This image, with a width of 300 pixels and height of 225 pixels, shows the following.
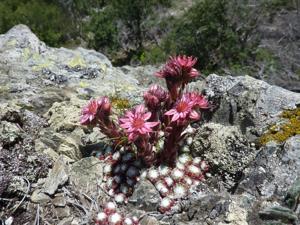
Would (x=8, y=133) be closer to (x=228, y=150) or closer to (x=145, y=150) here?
(x=145, y=150)

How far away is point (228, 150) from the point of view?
146 inches

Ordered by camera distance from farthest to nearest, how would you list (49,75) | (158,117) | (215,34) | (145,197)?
(215,34) → (49,75) → (158,117) → (145,197)

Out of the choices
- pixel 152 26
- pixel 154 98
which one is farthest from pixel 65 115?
pixel 152 26

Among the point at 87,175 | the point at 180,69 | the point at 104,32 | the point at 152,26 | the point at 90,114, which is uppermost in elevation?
the point at 180,69

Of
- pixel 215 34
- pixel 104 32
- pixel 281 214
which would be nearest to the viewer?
pixel 281 214

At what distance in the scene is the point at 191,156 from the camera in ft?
12.9

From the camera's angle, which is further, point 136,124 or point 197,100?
point 197,100

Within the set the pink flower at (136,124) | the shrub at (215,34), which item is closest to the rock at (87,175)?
the pink flower at (136,124)

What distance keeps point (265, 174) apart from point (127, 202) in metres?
1.07

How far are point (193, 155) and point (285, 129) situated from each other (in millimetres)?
771

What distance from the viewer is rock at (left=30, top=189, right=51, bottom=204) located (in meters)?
3.62

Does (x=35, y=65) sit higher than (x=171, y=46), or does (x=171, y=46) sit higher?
(x=35, y=65)

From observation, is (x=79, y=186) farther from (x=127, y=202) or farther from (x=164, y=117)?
(x=164, y=117)

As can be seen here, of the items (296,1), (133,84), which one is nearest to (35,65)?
(133,84)
